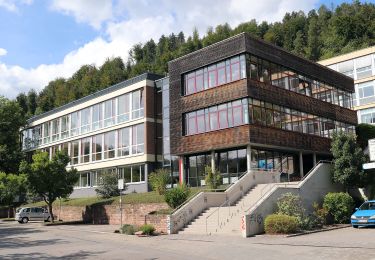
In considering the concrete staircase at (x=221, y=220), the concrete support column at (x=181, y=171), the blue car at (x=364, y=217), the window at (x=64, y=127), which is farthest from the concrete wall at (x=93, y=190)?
the blue car at (x=364, y=217)

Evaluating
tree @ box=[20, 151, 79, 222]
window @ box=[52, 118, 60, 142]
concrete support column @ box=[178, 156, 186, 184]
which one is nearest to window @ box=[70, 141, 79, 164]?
window @ box=[52, 118, 60, 142]

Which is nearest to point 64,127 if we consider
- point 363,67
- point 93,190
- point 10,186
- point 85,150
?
point 85,150

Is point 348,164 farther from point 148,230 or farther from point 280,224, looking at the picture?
point 148,230

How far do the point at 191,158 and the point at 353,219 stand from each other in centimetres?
1373

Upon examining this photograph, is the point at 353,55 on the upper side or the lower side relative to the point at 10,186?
upper

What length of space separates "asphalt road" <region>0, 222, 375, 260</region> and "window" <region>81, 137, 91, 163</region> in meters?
25.0

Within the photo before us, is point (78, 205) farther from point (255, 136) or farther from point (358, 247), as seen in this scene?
point (358, 247)

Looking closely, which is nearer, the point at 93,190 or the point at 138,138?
the point at 138,138

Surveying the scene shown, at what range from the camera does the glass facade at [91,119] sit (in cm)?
4041

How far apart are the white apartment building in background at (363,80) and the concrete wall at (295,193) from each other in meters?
24.9

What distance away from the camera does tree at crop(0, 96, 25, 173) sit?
57312 mm

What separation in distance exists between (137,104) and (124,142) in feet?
12.4

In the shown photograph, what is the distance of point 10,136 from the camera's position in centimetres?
5866

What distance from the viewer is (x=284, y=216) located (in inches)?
818
